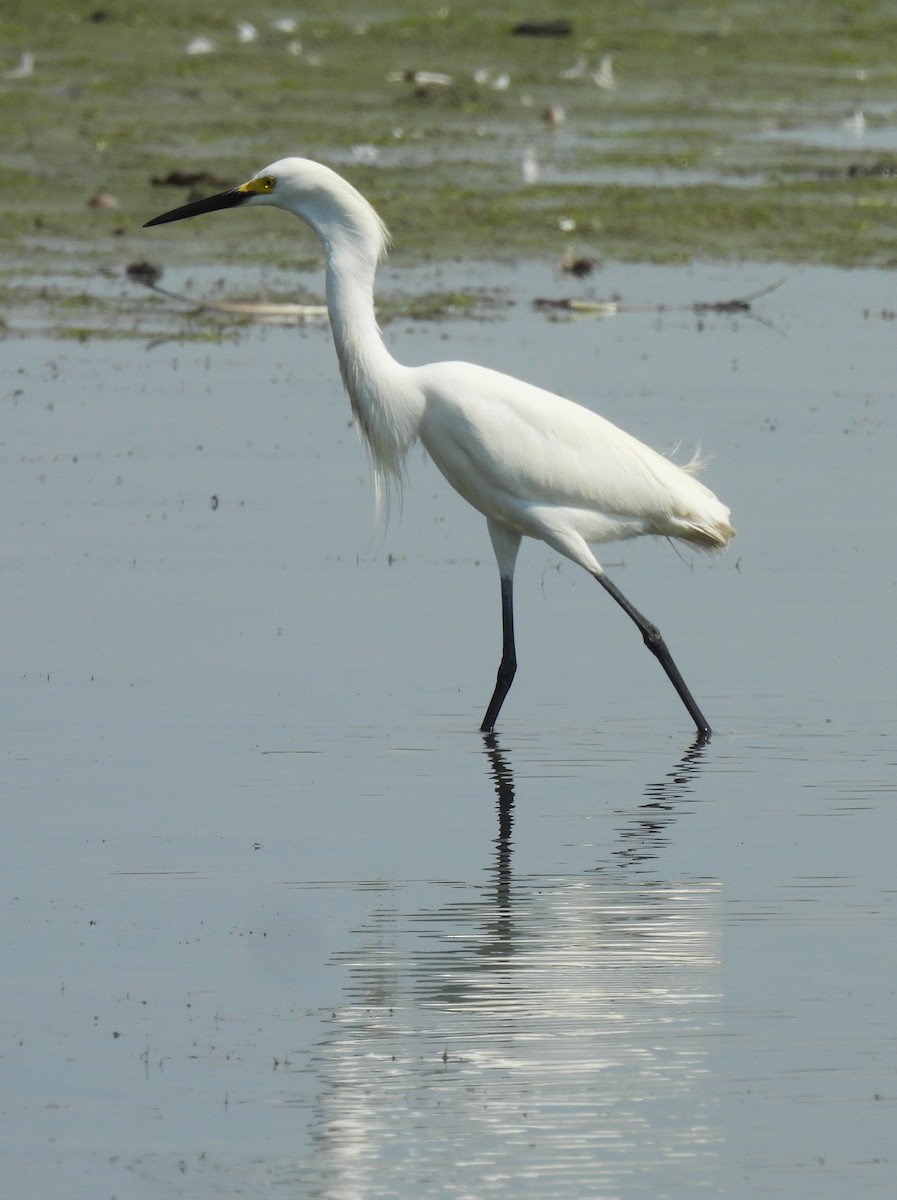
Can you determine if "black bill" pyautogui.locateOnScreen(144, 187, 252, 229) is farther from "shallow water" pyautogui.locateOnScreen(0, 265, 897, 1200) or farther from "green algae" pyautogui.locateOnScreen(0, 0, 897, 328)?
"green algae" pyautogui.locateOnScreen(0, 0, 897, 328)

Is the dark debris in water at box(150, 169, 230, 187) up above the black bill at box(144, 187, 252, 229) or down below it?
below

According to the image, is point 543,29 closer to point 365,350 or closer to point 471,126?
point 471,126

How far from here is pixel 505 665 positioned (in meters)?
7.88

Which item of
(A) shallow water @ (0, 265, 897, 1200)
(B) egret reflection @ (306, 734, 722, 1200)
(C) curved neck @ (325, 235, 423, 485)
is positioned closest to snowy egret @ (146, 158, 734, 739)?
(C) curved neck @ (325, 235, 423, 485)

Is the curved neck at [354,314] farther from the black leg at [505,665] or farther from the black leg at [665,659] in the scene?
the black leg at [665,659]

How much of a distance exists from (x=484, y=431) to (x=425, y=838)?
1850mm

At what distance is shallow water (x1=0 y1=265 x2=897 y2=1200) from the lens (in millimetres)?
4645

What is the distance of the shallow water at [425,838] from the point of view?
464cm

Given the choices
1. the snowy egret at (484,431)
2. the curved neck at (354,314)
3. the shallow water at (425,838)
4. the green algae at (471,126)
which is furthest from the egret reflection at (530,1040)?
the green algae at (471,126)

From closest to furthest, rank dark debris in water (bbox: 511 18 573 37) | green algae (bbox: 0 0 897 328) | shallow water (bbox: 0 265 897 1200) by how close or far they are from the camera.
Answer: shallow water (bbox: 0 265 897 1200) → green algae (bbox: 0 0 897 328) → dark debris in water (bbox: 511 18 573 37)

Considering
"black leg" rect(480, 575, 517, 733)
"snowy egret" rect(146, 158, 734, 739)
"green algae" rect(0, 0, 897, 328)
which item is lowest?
"green algae" rect(0, 0, 897, 328)

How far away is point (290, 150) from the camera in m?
24.1

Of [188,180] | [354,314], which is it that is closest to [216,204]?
[354,314]

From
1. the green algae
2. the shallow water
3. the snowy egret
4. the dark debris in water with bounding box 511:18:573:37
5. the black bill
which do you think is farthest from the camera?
the dark debris in water with bounding box 511:18:573:37
